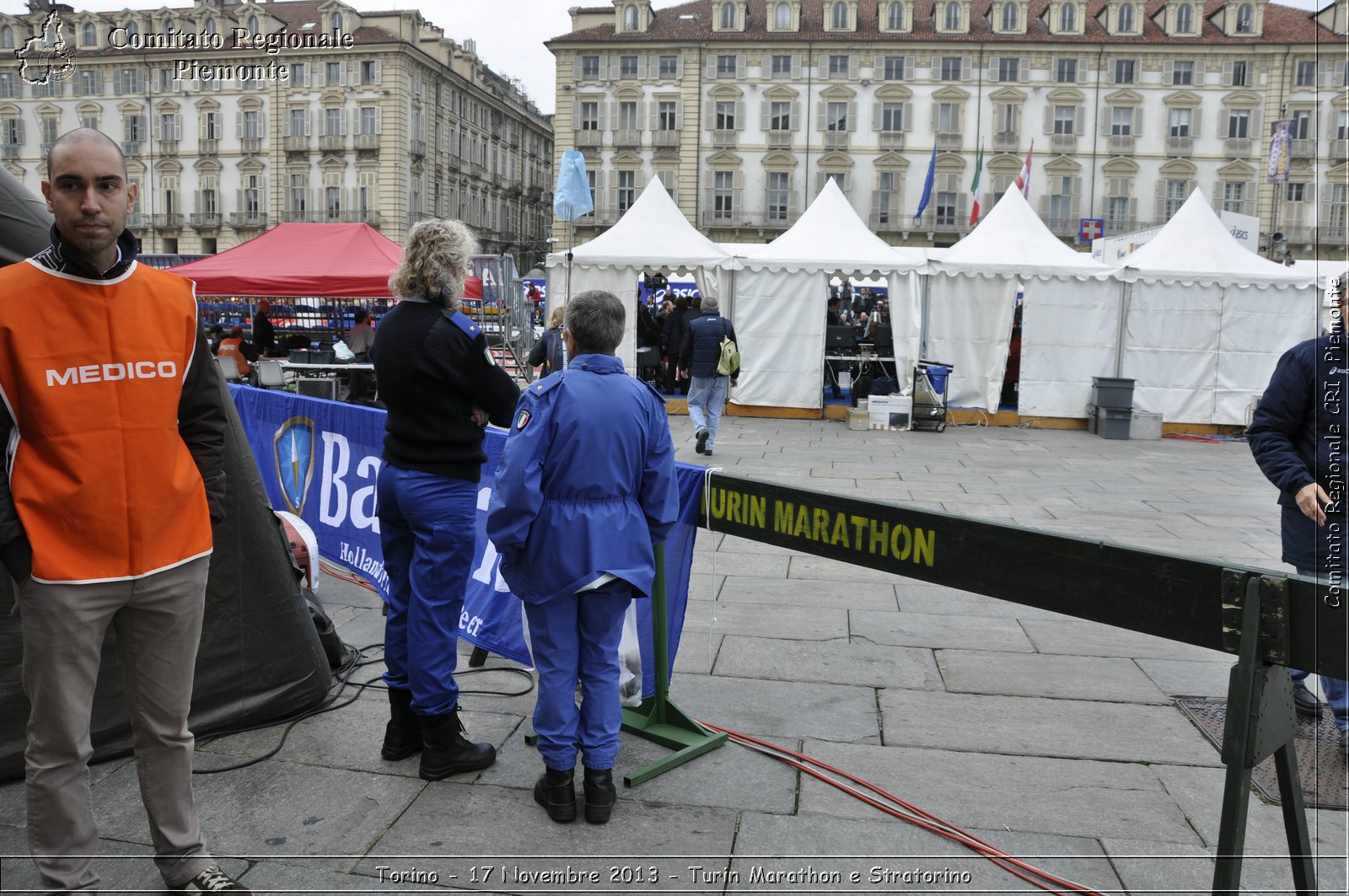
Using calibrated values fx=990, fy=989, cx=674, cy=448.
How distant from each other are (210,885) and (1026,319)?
1445cm

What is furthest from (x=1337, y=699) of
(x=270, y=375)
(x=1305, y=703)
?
(x=270, y=375)

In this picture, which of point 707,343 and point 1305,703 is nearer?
point 1305,703

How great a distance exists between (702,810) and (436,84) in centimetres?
5858

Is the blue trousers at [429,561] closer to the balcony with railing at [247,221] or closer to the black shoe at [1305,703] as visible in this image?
the black shoe at [1305,703]

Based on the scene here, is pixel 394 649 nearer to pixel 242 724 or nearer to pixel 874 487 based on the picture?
pixel 242 724

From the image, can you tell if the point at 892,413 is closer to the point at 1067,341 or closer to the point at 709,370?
the point at 1067,341

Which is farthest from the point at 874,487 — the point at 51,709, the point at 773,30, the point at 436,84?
the point at 436,84

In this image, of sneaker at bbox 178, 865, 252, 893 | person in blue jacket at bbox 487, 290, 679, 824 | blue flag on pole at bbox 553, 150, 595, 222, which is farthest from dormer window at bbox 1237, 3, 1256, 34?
sneaker at bbox 178, 865, 252, 893

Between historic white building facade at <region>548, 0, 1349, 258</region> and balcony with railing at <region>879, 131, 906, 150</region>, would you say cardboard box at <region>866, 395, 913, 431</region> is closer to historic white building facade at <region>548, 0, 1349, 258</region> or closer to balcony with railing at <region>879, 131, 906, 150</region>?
historic white building facade at <region>548, 0, 1349, 258</region>

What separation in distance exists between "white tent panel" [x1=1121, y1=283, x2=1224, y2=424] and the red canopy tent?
394 inches

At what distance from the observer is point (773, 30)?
52.9 metres

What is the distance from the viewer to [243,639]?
3.65 metres

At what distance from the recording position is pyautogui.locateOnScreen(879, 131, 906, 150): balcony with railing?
51.8m

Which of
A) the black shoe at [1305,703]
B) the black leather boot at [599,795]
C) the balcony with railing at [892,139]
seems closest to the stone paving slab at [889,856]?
the black leather boot at [599,795]
